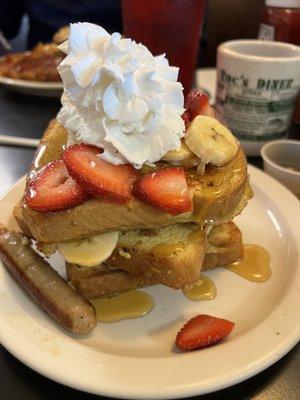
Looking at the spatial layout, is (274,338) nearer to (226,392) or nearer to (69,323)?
(226,392)

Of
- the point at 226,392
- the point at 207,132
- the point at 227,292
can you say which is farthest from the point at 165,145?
the point at 226,392

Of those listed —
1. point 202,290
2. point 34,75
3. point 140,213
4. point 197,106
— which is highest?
point 197,106

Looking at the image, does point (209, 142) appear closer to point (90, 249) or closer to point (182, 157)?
point (182, 157)

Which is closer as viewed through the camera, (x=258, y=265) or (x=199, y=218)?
(x=199, y=218)

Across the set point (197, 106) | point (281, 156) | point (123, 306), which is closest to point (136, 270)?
point (123, 306)

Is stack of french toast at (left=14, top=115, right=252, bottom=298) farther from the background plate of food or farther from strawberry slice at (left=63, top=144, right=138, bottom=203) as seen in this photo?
the background plate of food

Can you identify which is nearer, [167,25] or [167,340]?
[167,340]

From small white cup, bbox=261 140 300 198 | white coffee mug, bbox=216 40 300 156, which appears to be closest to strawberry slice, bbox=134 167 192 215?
small white cup, bbox=261 140 300 198
